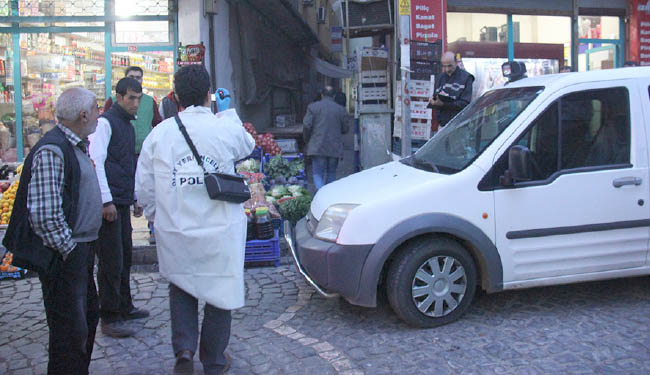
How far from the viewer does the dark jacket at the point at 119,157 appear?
175 inches

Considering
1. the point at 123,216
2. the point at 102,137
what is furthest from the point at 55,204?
the point at 123,216

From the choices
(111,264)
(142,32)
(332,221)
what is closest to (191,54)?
(142,32)

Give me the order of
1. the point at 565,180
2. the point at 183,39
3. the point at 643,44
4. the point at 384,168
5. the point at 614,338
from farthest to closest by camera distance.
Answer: the point at 643,44 < the point at 183,39 < the point at 384,168 < the point at 565,180 < the point at 614,338

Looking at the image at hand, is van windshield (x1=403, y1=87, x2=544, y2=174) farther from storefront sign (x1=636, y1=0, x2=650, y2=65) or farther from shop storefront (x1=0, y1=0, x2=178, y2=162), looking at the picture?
storefront sign (x1=636, y1=0, x2=650, y2=65)

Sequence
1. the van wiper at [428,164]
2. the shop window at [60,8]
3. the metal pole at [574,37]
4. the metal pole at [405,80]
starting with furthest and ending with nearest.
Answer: the metal pole at [574,37], the shop window at [60,8], the metal pole at [405,80], the van wiper at [428,164]

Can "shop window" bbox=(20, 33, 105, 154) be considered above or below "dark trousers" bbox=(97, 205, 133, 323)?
above

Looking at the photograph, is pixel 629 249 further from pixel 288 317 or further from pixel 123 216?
pixel 123 216

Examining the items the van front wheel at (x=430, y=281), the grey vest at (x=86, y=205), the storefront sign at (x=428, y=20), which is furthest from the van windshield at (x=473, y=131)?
the storefront sign at (x=428, y=20)

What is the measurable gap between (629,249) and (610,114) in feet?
3.46

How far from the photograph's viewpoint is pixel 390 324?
4.61 m

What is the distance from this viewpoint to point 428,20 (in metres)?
10.5

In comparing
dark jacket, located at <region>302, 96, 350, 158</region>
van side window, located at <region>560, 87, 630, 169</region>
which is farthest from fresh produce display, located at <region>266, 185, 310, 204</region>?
van side window, located at <region>560, 87, 630, 169</region>

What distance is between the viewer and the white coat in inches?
134

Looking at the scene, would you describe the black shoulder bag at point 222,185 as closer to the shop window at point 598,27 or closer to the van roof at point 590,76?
the van roof at point 590,76
